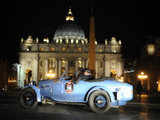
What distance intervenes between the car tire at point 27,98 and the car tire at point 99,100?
2140 mm

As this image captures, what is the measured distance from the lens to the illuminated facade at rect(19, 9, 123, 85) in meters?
112

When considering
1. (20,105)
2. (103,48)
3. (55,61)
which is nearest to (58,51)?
(55,61)

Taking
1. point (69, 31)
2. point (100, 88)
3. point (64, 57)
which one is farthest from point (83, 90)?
point (69, 31)

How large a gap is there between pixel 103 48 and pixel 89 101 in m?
107

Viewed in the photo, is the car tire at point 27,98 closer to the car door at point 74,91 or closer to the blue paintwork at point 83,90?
the blue paintwork at point 83,90

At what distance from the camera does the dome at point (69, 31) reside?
13112 centimetres

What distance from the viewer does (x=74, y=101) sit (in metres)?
9.84

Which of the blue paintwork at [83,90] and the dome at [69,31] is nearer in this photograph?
the blue paintwork at [83,90]

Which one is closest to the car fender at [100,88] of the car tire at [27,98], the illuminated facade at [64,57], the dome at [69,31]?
the car tire at [27,98]

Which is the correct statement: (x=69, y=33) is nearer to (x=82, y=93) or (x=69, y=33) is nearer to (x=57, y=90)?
(x=57, y=90)

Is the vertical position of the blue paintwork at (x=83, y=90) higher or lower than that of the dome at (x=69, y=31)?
lower

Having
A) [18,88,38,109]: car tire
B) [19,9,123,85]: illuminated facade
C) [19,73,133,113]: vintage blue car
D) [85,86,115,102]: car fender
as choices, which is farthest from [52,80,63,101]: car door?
[19,9,123,85]: illuminated facade

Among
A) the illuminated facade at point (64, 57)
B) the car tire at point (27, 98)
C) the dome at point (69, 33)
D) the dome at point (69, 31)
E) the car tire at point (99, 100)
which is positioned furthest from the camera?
the dome at point (69, 31)

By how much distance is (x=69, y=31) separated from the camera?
13162 centimetres
